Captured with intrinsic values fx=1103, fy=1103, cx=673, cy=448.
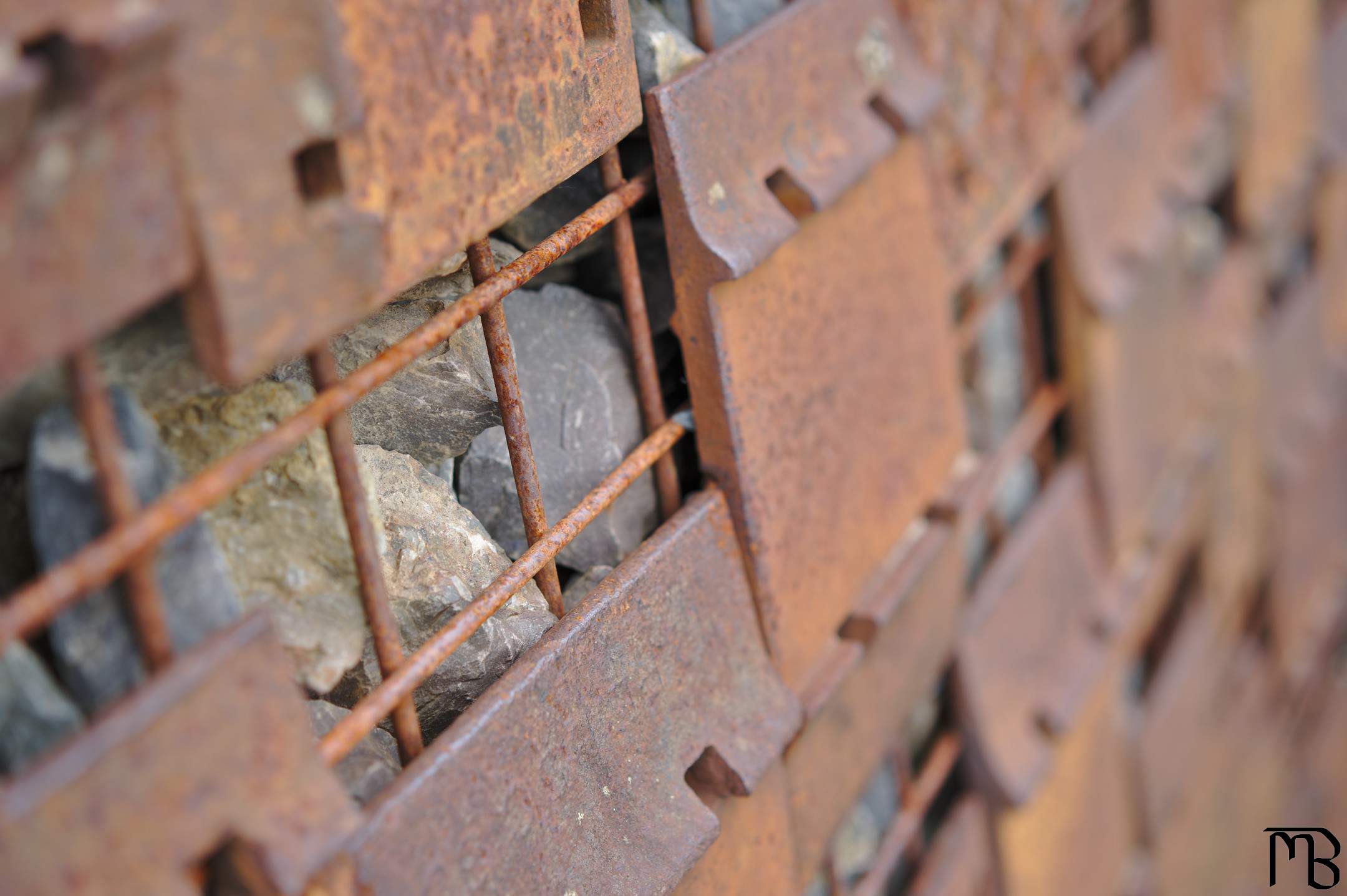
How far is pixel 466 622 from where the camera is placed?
668mm

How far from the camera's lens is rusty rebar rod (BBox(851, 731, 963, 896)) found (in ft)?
4.33

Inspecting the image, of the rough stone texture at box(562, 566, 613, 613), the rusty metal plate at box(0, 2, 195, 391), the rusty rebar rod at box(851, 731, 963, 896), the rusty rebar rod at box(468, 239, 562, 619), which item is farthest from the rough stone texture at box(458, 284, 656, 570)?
the rusty rebar rod at box(851, 731, 963, 896)

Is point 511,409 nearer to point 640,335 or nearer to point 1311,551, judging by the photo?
point 640,335

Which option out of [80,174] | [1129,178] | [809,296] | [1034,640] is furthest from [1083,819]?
[80,174]

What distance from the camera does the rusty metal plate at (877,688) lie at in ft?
3.52

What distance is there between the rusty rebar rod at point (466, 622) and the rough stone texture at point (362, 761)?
0.06 feet

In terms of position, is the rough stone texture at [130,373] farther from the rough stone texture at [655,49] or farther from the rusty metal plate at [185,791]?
the rough stone texture at [655,49]

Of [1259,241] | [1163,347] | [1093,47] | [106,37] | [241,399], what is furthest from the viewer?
[1259,241]

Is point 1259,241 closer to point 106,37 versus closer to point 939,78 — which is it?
point 939,78

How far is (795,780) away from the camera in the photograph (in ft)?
3.42

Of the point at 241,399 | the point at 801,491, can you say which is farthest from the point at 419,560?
the point at 801,491

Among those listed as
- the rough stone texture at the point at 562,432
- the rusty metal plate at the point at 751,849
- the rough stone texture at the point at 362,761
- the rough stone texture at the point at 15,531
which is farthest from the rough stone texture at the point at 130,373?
the rusty metal plate at the point at 751,849

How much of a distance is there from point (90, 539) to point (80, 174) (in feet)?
0.57

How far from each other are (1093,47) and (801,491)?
1.24m
